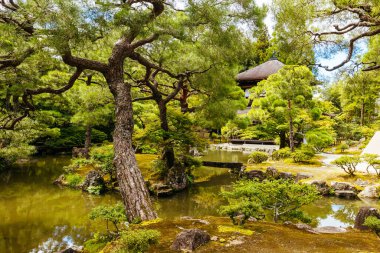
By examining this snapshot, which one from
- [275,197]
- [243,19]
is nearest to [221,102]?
[243,19]

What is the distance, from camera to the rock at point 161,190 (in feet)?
30.4

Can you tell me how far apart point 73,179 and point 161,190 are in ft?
11.0

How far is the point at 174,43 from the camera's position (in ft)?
25.2

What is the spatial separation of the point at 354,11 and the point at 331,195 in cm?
609

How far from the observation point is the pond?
5.98 meters

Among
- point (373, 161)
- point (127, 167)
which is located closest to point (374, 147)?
point (373, 161)

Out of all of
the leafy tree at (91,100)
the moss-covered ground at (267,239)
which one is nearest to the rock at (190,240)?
the moss-covered ground at (267,239)

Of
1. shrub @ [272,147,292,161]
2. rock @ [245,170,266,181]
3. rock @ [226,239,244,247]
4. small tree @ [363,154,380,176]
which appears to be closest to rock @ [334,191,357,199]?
small tree @ [363,154,380,176]

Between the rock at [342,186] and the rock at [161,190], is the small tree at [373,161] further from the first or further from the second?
the rock at [161,190]

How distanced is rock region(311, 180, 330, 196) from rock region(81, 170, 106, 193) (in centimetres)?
648

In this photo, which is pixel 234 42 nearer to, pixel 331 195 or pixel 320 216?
pixel 320 216

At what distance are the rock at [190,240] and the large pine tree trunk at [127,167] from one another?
1.59 m

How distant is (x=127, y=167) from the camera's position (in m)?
5.64

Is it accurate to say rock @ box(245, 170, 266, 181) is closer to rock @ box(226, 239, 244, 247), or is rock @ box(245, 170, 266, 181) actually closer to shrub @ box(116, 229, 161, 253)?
rock @ box(226, 239, 244, 247)
